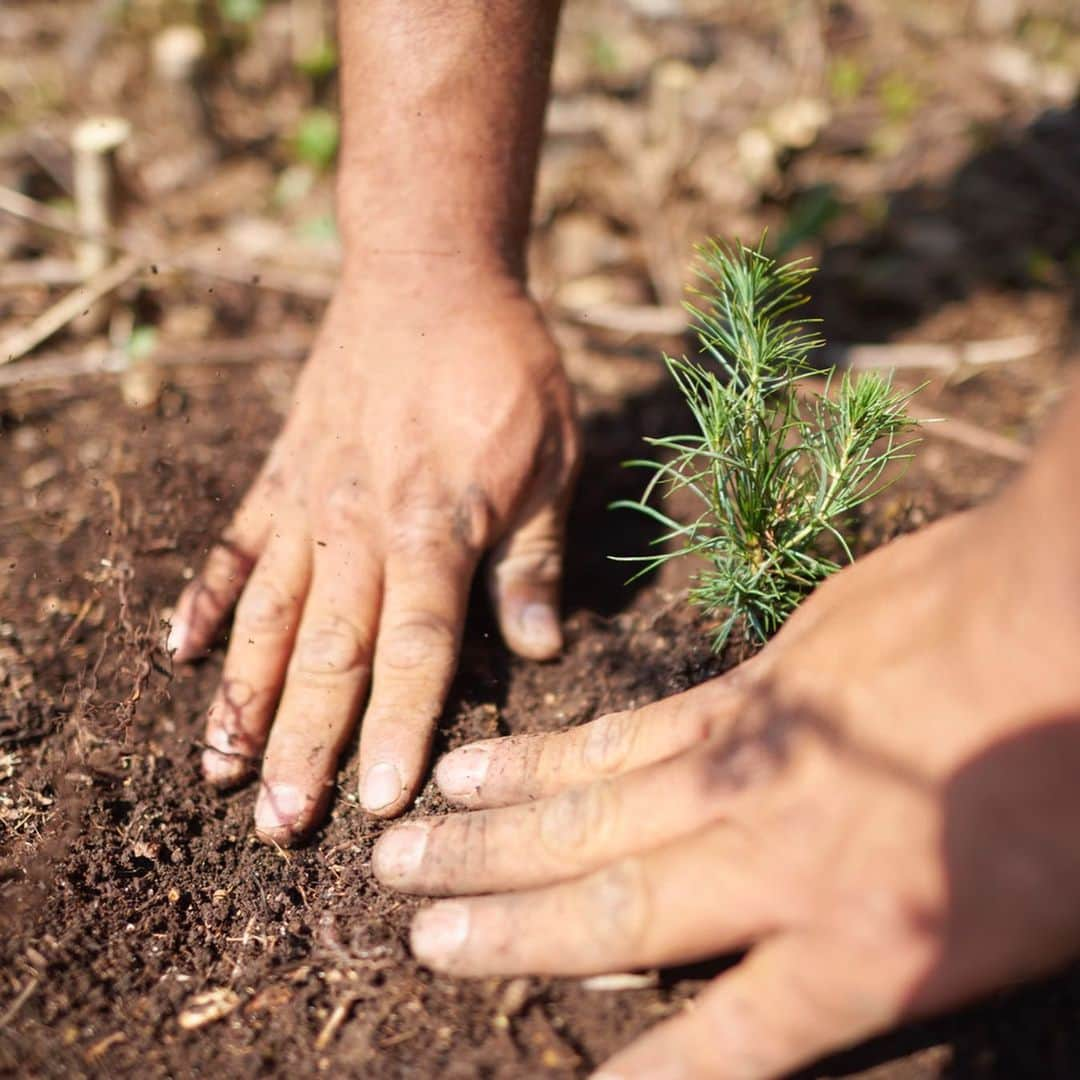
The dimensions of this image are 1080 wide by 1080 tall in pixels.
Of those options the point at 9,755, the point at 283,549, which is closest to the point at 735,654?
the point at 283,549

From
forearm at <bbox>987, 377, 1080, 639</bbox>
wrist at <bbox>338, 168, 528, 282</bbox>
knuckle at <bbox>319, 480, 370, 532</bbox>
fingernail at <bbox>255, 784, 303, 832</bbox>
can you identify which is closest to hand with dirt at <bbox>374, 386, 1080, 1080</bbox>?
forearm at <bbox>987, 377, 1080, 639</bbox>

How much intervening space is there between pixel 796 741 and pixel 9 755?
1.51 metres

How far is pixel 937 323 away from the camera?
11.0 ft

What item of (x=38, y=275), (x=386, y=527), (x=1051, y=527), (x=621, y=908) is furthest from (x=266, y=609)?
(x=38, y=275)

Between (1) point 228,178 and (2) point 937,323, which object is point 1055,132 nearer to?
(2) point 937,323

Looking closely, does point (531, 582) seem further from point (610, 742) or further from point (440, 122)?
point (440, 122)

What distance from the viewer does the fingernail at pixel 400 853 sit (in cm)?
164

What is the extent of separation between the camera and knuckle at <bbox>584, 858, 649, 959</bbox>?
4.55 ft

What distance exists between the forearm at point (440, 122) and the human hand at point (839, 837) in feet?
3.99

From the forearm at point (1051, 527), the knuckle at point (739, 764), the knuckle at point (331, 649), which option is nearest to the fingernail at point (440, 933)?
the knuckle at point (739, 764)

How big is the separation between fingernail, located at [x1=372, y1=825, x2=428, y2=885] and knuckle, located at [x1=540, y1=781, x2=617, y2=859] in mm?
226

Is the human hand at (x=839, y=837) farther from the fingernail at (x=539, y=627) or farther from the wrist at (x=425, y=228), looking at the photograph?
the wrist at (x=425, y=228)

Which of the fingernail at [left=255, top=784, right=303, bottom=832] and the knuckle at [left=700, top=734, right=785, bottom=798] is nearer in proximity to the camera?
the knuckle at [left=700, top=734, right=785, bottom=798]

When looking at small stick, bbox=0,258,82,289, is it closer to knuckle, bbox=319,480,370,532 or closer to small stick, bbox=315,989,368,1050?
knuckle, bbox=319,480,370,532
